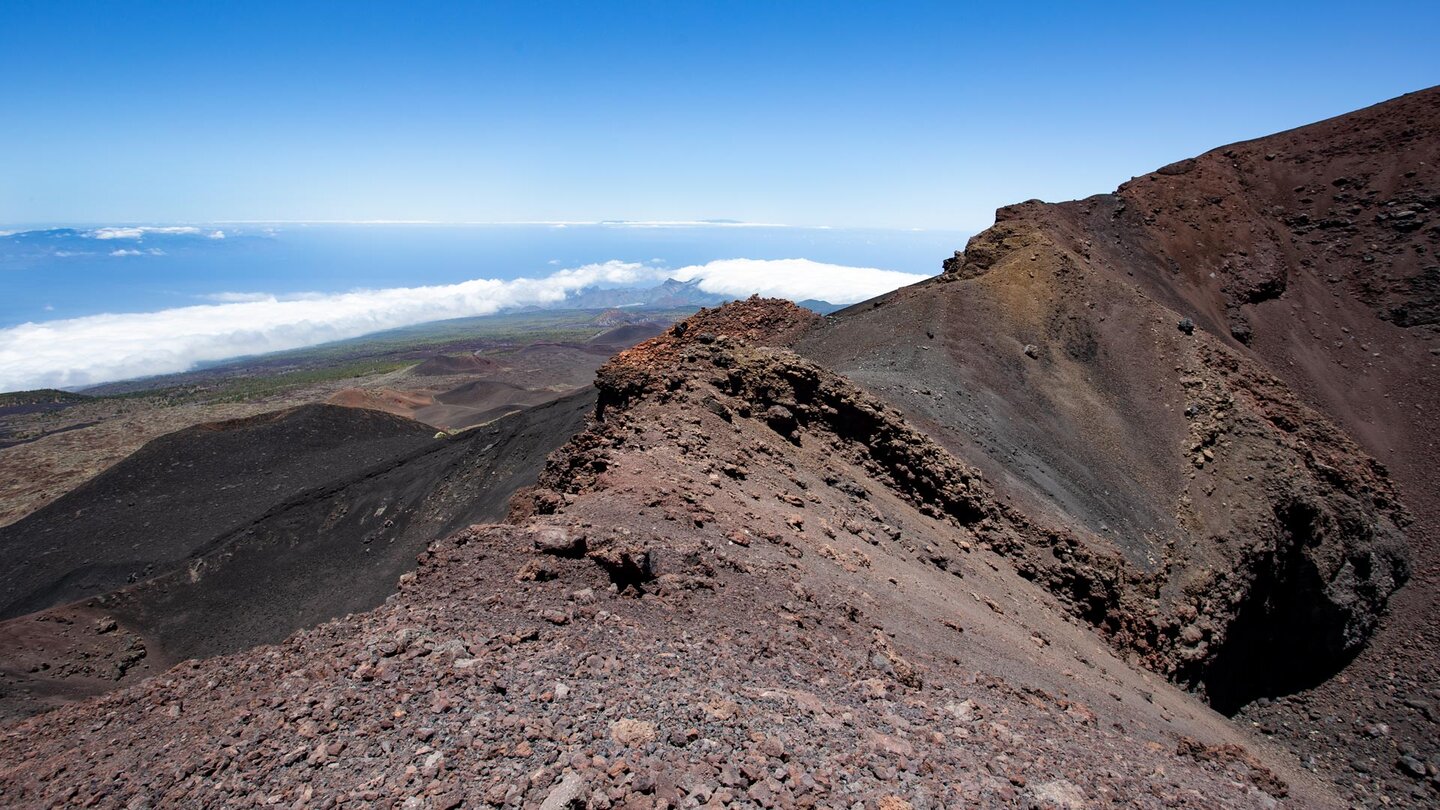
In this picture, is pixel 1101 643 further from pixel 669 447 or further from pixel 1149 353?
pixel 1149 353

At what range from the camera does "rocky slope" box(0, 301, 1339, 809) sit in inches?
169

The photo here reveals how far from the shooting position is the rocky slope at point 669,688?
429cm

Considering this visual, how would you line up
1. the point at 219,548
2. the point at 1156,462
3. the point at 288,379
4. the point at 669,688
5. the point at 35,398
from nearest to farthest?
the point at 669,688 → the point at 1156,462 → the point at 219,548 → the point at 35,398 → the point at 288,379

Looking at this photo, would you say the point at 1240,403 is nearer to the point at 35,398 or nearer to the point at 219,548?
the point at 219,548

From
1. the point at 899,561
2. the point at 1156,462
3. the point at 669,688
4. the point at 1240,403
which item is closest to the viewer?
the point at 669,688

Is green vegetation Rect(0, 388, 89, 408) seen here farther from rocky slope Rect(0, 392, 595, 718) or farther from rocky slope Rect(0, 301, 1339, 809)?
rocky slope Rect(0, 301, 1339, 809)

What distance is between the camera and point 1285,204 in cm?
3122

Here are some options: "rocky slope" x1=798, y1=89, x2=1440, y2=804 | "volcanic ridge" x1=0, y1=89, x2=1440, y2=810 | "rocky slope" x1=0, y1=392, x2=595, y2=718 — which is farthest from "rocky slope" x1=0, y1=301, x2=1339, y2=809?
"rocky slope" x1=0, y1=392, x2=595, y2=718

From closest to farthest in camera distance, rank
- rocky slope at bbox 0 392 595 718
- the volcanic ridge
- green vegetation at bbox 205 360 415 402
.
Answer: the volcanic ridge < rocky slope at bbox 0 392 595 718 < green vegetation at bbox 205 360 415 402

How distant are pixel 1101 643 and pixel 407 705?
11935mm

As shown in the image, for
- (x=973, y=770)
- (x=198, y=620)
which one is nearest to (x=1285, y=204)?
(x=973, y=770)

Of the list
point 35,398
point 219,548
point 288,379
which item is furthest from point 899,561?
point 288,379

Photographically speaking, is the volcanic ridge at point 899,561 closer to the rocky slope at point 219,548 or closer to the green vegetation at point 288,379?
the rocky slope at point 219,548

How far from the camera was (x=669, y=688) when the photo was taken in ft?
17.1
